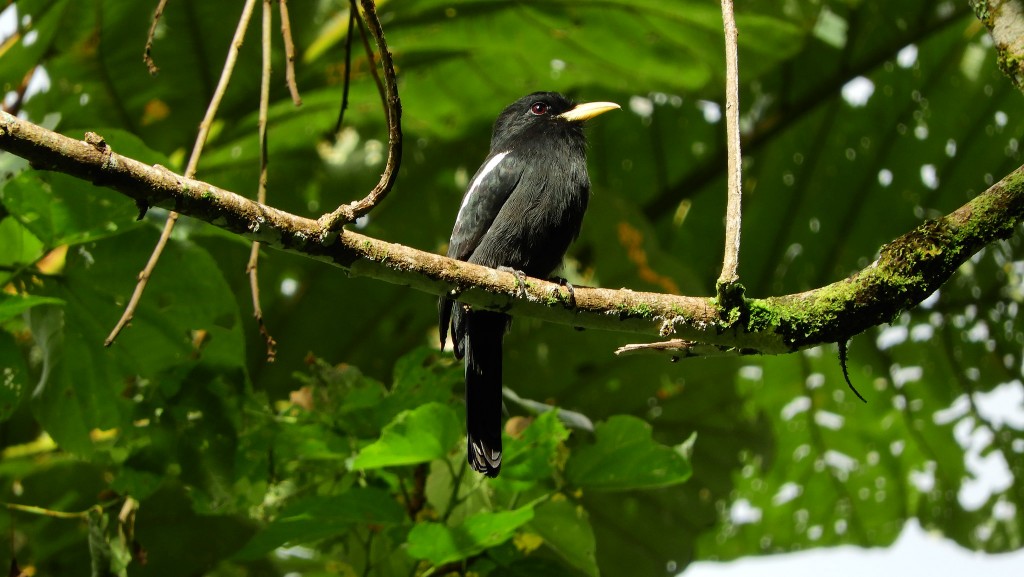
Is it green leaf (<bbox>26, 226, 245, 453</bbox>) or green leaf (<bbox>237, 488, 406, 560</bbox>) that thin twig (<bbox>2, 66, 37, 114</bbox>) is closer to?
green leaf (<bbox>26, 226, 245, 453</bbox>)

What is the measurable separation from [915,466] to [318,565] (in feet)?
10.0

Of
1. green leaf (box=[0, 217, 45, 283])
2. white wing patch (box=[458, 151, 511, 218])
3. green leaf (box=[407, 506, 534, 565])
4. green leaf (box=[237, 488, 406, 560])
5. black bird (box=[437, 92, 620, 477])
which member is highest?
white wing patch (box=[458, 151, 511, 218])

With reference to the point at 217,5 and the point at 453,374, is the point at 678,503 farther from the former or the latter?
the point at 217,5

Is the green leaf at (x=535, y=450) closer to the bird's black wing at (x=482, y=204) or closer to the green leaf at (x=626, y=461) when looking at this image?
the green leaf at (x=626, y=461)

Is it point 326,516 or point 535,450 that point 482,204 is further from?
point 326,516

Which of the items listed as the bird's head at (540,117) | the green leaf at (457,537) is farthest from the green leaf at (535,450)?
the bird's head at (540,117)

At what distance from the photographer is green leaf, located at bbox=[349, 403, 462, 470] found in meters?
2.12

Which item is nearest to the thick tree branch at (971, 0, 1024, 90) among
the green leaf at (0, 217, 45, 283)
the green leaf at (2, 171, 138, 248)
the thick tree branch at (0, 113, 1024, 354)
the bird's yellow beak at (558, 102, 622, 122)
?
the thick tree branch at (0, 113, 1024, 354)

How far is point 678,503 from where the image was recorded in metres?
4.08

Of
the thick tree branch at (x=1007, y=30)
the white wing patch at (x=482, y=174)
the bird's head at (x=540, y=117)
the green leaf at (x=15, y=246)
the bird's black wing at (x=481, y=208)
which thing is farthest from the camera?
the bird's head at (x=540, y=117)

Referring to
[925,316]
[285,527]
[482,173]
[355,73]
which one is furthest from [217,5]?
[925,316]

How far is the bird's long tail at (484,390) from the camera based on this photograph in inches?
98.2

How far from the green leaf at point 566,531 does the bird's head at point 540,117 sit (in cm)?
147

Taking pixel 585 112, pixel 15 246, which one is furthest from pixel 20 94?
pixel 585 112
